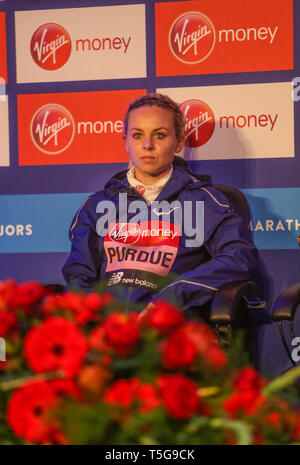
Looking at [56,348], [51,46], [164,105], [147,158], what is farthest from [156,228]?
[56,348]

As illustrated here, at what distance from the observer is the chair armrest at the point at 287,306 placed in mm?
1733

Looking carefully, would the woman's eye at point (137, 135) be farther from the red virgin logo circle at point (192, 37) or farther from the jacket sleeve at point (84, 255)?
the red virgin logo circle at point (192, 37)

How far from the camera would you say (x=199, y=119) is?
267 cm

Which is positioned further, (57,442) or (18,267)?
(18,267)

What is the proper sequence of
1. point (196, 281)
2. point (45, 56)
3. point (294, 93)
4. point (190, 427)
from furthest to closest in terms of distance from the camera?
point (45, 56) < point (294, 93) < point (196, 281) < point (190, 427)

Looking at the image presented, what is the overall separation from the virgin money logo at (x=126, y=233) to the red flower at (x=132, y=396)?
167 centimetres

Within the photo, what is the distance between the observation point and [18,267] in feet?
9.30

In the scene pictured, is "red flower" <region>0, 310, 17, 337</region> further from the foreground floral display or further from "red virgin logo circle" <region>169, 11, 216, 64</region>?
"red virgin logo circle" <region>169, 11, 216, 64</region>

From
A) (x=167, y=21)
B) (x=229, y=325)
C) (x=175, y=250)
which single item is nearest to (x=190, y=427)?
(x=229, y=325)

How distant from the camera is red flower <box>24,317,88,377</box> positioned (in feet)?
1.86

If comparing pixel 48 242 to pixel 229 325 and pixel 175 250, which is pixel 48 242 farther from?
pixel 229 325

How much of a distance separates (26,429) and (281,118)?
231cm

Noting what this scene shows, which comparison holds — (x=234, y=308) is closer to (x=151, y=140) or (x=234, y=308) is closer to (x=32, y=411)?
(x=151, y=140)

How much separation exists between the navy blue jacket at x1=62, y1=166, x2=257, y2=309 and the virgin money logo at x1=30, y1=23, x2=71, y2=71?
2.71 ft
